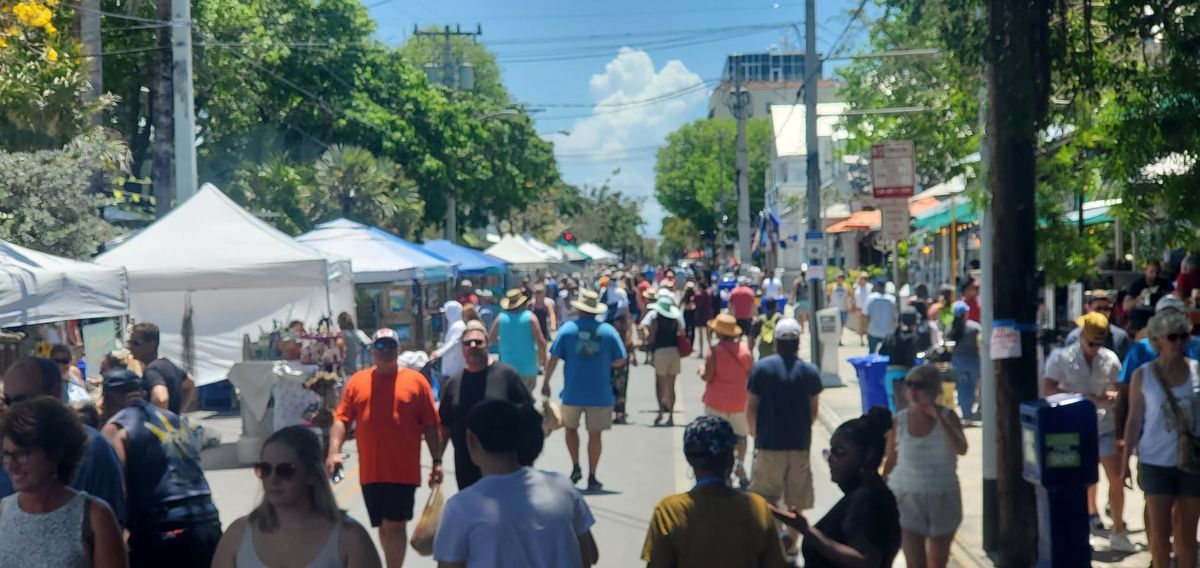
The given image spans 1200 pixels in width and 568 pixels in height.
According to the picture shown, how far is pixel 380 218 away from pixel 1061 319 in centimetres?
2362

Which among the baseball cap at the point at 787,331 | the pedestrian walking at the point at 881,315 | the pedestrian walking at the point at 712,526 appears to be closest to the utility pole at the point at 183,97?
the pedestrian walking at the point at 881,315

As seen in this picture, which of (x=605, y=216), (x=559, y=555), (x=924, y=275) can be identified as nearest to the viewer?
(x=559, y=555)

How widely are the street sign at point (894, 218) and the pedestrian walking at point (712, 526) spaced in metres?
11.5

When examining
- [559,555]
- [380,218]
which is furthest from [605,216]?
[559,555]

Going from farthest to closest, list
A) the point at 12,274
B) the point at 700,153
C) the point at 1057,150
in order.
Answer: the point at 700,153 → the point at 12,274 → the point at 1057,150

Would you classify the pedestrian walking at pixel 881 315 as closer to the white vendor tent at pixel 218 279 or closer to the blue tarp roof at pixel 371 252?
the blue tarp roof at pixel 371 252

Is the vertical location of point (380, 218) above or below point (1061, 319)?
above

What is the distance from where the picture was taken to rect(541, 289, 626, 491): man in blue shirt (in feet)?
41.5

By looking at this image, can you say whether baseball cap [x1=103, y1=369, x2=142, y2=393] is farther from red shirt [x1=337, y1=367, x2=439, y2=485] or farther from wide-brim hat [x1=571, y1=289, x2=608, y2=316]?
wide-brim hat [x1=571, y1=289, x2=608, y2=316]

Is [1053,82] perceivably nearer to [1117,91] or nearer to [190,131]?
[1117,91]

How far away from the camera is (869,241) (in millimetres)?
48656

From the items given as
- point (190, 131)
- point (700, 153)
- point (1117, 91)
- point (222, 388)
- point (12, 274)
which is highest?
point (700, 153)

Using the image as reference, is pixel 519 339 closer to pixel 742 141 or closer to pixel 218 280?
pixel 218 280

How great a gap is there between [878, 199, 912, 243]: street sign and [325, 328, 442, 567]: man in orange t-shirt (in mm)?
8494
